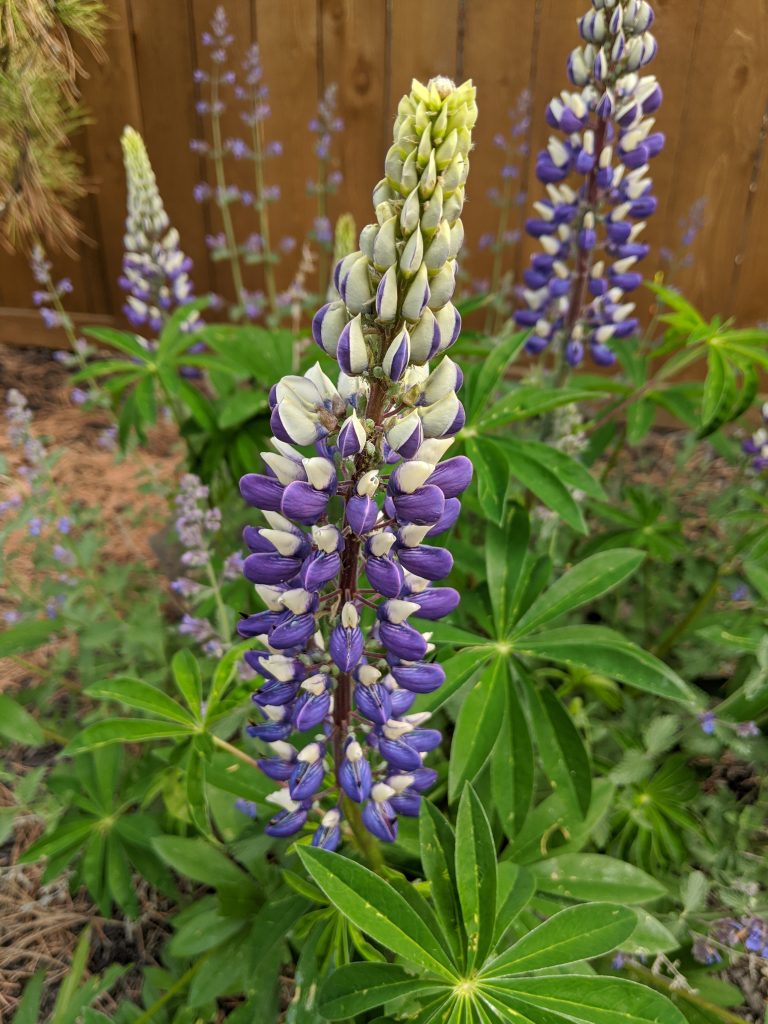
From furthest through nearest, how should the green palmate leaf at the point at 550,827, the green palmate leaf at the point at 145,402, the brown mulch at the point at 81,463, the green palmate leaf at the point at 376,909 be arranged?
the brown mulch at the point at 81,463 → the green palmate leaf at the point at 145,402 → the green palmate leaf at the point at 550,827 → the green palmate leaf at the point at 376,909

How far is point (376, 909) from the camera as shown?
1.06 meters

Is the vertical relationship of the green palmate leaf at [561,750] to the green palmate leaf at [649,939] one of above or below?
above

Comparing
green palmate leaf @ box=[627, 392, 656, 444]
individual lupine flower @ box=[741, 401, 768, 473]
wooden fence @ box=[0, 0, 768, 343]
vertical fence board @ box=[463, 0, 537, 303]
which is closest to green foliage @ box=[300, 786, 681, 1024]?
green palmate leaf @ box=[627, 392, 656, 444]

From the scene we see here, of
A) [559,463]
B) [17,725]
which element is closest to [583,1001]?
[559,463]

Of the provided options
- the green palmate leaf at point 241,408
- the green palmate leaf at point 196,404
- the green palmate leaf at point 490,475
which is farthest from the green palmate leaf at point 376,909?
the green palmate leaf at point 196,404

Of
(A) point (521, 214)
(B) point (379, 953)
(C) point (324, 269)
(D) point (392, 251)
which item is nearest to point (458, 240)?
(D) point (392, 251)

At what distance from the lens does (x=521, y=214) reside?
11.6 feet

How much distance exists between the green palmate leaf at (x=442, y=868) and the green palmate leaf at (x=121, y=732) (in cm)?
43

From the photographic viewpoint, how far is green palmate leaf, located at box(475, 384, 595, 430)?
1.68 meters

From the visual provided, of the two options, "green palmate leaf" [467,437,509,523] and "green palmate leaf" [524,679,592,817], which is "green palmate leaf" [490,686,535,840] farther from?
"green palmate leaf" [467,437,509,523]

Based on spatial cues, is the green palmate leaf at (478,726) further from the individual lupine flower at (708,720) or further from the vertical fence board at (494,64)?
the vertical fence board at (494,64)

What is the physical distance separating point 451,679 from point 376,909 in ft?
1.48

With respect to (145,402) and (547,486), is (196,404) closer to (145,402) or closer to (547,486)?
(145,402)

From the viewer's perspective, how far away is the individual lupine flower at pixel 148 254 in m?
2.34
